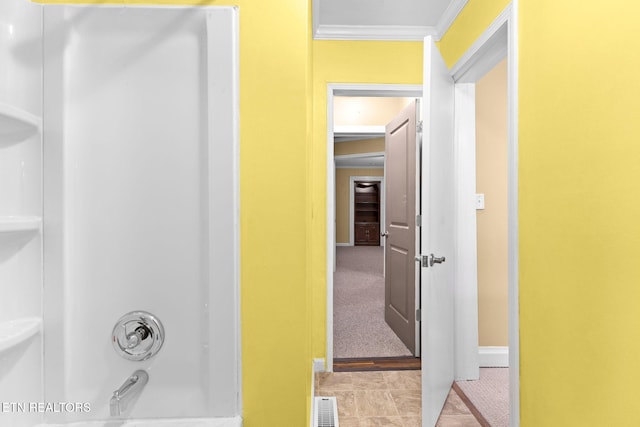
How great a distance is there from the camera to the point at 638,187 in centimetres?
95

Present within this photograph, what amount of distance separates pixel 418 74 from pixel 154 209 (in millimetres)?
2104

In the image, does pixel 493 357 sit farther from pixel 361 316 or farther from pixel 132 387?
pixel 132 387

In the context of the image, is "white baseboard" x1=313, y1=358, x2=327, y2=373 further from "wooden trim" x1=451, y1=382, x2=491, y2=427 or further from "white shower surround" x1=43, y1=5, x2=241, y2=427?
"white shower surround" x1=43, y1=5, x2=241, y2=427

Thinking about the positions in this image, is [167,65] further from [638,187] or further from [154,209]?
[638,187]

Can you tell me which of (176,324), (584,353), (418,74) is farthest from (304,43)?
(418,74)

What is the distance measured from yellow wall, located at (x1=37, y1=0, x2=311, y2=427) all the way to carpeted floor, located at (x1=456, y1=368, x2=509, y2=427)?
1.39 meters

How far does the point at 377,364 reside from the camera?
8.30 ft

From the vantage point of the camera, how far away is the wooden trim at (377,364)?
2463 millimetres

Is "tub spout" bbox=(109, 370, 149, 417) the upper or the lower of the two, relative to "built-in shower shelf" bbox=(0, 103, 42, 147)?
lower

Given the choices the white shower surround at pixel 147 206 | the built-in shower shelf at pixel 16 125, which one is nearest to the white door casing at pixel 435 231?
the white shower surround at pixel 147 206

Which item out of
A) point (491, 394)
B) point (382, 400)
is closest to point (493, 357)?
point (491, 394)

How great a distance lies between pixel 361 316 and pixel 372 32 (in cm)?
266

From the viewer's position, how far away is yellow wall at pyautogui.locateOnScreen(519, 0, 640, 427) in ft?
3.24

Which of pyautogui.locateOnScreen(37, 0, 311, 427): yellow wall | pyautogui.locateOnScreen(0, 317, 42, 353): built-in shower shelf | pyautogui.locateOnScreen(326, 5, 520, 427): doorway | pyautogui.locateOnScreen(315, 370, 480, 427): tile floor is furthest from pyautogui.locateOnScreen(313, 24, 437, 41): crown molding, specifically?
pyautogui.locateOnScreen(315, 370, 480, 427): tile floor
